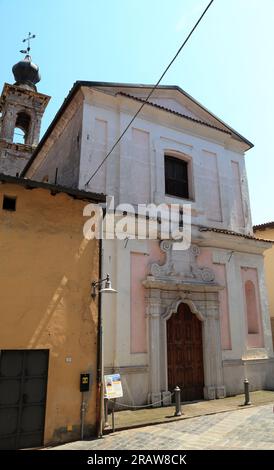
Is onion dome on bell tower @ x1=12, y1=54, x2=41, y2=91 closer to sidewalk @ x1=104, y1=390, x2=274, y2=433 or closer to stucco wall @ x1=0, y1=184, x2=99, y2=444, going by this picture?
stucco wall @ x1=0, y1=184, x2=99, y2=444

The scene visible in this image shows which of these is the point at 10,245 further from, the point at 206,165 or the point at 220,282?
Result: the point at 206,165

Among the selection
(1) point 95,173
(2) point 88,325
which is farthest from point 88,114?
(2) point 88,325

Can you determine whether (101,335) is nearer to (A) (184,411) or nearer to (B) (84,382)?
(B) (84,382)

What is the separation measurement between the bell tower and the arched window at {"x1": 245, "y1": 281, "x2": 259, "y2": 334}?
1837 centimetres

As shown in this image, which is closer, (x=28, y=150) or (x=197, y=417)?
(x=197, y=417)

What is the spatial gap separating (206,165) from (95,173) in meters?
5.40

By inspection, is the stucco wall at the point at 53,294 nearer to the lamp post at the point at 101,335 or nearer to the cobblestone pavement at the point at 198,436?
the lamp post at the point at 101,335

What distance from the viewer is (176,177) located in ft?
45.1

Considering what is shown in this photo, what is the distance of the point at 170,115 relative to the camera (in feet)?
45.2

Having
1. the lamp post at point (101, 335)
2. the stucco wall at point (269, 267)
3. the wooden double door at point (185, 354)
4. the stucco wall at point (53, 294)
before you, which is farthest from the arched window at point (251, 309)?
the stucco wall at point (53, 294)

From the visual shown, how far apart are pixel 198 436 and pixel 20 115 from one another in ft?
86.7

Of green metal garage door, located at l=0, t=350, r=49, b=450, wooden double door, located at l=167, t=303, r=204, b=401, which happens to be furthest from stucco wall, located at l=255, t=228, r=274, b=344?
green metal garage door, located at l=0, t=350, r=49, b=450

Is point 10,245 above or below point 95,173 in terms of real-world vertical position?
below
